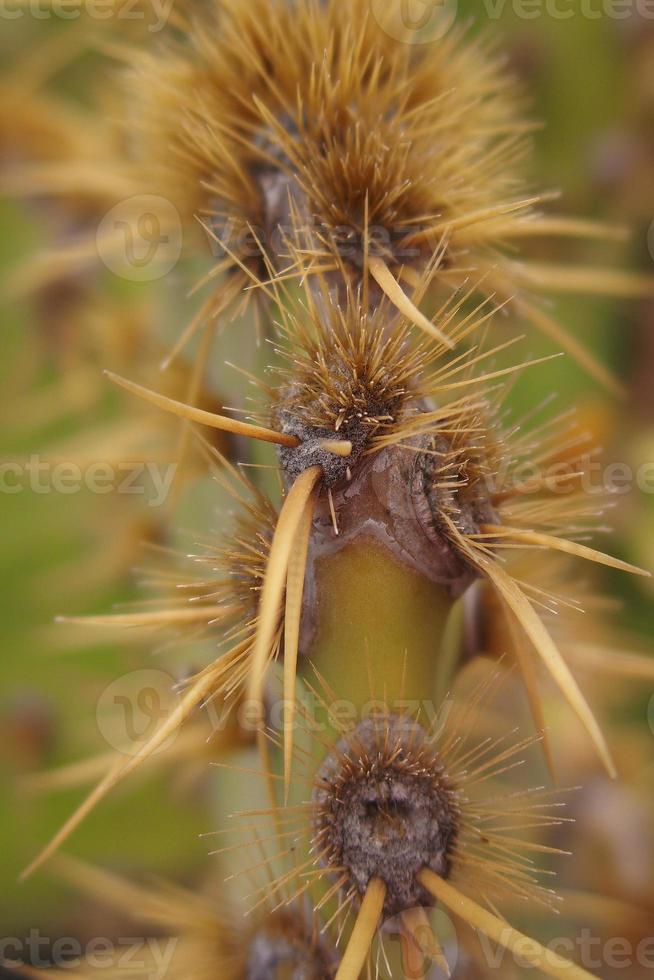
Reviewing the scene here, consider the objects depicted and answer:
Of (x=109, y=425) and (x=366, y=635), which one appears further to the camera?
(x=109, y=425)

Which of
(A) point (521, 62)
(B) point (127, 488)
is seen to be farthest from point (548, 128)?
(B) point (127, 488)

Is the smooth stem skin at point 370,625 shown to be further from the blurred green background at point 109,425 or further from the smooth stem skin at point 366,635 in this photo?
the blurred green background at point 109,425

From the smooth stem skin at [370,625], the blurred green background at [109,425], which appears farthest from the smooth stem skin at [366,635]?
the blurred green background at [109,425]

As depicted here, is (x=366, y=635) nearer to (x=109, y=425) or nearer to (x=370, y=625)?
(x=370, y=625)

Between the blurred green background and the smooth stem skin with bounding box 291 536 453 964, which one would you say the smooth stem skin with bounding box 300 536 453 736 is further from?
the blurred green background

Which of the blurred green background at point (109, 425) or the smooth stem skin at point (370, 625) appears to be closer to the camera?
the smooth stem skin at point (370, 625)

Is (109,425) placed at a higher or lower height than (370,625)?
higher

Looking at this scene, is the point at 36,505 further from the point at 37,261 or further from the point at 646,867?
the point at 646,867

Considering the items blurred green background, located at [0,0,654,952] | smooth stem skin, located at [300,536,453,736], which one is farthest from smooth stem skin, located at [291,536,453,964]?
blurred green background, located at [0,0,654,952]

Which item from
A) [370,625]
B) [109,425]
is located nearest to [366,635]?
[370,625]
